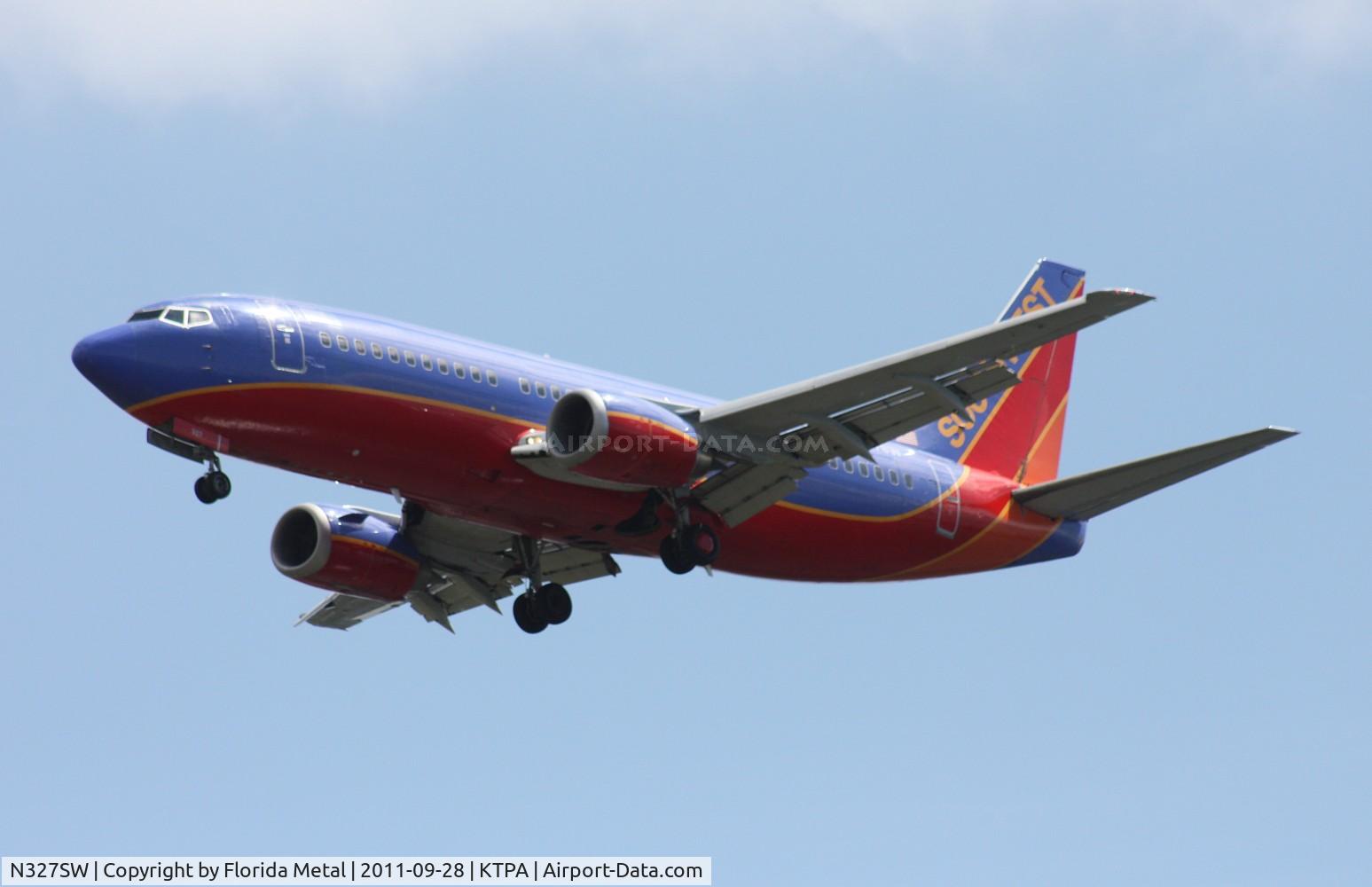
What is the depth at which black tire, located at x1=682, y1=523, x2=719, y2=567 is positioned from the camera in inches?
1451

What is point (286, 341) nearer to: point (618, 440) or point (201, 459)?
point (201, 459)

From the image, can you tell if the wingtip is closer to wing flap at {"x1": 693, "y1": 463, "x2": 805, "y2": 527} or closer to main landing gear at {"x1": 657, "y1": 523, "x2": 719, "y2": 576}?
→ wing flap at {"x1": 693, "y1": 463, "x2": 805, "y2": 527}

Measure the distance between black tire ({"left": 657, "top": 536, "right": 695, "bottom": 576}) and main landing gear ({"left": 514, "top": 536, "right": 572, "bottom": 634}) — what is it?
13.1 ft

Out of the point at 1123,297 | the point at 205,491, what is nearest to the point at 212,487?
the point at 205,491

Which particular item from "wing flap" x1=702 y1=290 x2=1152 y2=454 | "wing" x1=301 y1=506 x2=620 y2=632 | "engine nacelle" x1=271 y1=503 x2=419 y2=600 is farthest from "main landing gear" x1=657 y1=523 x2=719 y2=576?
"engine nacelle" x1=271 y1=503 x2=419 y2=600

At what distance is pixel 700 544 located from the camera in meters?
36.9

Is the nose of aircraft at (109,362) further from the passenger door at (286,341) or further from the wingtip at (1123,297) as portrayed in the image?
the wingtip at (1123,297)

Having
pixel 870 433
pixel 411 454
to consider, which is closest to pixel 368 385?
pixel 411 454

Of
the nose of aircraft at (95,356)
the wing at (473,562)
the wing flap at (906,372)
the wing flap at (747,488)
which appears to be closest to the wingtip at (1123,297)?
the wing flap at (906,372)

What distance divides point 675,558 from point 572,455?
3.90 metres

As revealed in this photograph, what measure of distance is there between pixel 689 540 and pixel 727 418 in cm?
246

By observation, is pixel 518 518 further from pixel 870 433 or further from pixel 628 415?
pixel 870 433

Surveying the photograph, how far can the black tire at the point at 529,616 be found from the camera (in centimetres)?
4047

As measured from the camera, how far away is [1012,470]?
43.5 metres
